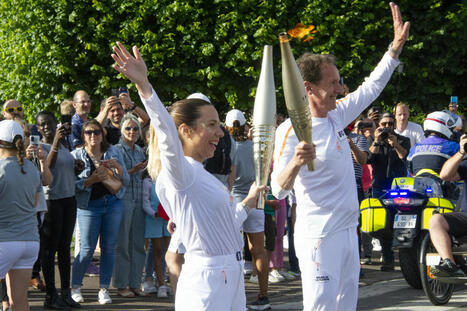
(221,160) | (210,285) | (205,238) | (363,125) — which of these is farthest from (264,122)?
(363,125)

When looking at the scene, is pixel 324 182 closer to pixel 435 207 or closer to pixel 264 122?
pixel 264 122

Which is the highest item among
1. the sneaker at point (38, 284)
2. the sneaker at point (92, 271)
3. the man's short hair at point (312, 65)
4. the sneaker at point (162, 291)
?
the man's short hair at point (312, 65)

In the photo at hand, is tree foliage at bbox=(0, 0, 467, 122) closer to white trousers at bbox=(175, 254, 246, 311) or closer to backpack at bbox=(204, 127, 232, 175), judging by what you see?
backpack at bbox=(204, 127, 232, 175)

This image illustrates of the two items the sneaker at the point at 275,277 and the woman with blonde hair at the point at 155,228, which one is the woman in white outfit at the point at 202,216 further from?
the sneaker at the point at 275,277

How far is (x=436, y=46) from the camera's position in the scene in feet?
57.6

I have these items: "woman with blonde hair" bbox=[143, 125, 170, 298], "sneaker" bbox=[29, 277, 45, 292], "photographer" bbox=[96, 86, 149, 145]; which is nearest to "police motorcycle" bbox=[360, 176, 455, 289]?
"woman with blonde hair" bbox=[143, 125, 170, 298]

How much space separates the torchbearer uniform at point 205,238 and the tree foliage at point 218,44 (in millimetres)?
13450

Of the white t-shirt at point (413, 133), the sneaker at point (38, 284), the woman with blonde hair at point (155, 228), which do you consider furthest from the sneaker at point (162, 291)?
the white t-shirt at point (413, 133)

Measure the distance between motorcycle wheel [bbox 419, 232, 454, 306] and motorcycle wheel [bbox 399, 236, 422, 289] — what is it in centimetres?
A: 26

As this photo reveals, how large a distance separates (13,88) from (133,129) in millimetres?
10928

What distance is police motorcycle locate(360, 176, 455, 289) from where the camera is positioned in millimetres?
8609

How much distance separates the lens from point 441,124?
8883mm

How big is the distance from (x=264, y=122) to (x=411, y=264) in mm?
5342

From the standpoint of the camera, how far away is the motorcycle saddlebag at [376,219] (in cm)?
874
